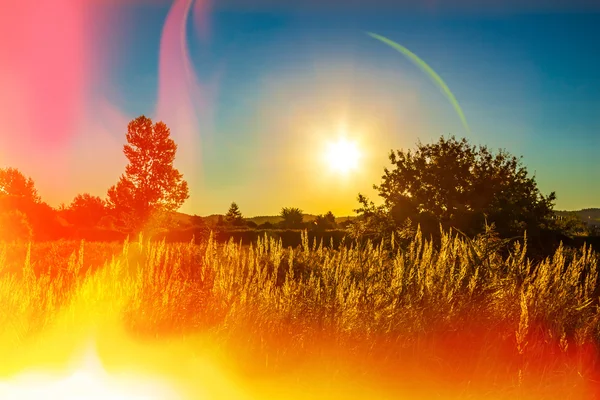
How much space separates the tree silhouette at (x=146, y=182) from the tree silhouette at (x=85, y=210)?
21298mm

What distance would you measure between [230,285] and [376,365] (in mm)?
2180

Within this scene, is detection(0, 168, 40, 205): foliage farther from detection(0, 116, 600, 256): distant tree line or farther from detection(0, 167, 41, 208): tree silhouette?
detection(0, 116, 600, 256): distant tree line

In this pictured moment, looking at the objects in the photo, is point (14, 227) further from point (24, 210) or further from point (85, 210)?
point (85, 210)

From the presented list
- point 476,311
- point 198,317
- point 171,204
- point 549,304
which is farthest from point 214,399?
point 171,204

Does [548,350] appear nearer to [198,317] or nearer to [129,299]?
[198,317]

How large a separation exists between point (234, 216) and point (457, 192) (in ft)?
55.0

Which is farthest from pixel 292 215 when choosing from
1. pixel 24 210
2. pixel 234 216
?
pixel 24 210

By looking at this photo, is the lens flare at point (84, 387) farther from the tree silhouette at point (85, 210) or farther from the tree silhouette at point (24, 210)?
the tree silhouette at point (85, 210)

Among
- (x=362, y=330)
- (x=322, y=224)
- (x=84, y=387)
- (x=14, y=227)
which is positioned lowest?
(x=84, y=387)

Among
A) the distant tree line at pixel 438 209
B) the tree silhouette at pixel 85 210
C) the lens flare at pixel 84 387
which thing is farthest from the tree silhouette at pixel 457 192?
the tree silhouette at pixel 85 210

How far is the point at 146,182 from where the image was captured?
146ft

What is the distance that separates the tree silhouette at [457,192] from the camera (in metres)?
22.6

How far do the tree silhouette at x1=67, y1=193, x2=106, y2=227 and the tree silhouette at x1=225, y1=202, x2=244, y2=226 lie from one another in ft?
104

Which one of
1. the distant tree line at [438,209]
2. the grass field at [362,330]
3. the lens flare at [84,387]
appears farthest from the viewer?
the distant tree line at [438,209]
